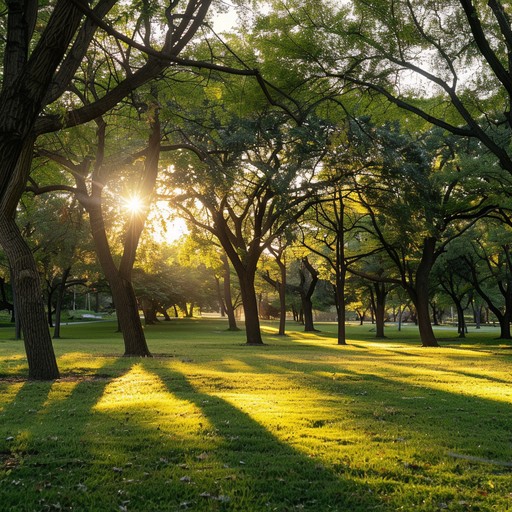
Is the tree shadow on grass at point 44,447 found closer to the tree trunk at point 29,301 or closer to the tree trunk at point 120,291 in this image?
the tree trunk at point 29,301

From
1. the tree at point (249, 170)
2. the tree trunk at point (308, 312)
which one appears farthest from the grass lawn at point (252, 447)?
the tree trunk at point (308, 312)

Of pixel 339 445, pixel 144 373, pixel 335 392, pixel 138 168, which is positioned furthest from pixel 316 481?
pixel 138 168

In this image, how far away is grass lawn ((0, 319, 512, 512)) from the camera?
4438mm

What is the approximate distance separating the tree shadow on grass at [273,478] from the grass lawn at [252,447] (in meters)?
0.01

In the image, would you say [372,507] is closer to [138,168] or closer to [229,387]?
[229,387]

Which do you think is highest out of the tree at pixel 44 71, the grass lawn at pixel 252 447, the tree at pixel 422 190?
the tree at pixel 422 190

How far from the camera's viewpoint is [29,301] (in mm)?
11469

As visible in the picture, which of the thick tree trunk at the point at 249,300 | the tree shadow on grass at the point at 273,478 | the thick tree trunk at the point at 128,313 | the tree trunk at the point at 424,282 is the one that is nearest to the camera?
the tree shadow on grass at the point at 273,478

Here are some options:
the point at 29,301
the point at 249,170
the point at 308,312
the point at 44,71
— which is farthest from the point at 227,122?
the point at 308,312

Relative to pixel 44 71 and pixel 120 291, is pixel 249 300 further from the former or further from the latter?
pixel 44 71

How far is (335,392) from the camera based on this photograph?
9.92 m

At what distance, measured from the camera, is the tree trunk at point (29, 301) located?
37.5 ft

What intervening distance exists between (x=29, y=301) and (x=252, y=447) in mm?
7502

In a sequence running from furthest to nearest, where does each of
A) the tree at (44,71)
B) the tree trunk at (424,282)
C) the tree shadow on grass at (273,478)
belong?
the tree trunk at (424,282) < the tree at (44,71) < the tree shadow on grass at (273,478)
